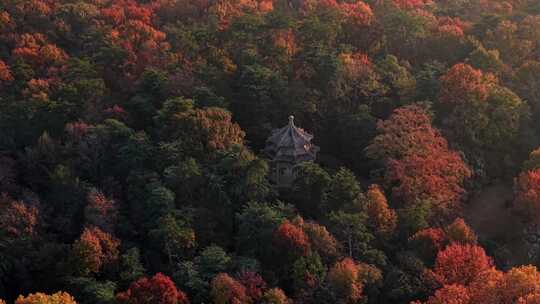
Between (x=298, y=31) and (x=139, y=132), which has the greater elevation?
(x=298, y=31)

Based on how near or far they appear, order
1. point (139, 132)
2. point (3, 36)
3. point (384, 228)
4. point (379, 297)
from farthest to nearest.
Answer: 1. point (3, 36)
2. point (139, 132)
3. point (384, 228)
4. point (379, 297)

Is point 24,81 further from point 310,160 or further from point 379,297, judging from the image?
point 379,297

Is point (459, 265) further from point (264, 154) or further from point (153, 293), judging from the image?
point (153, 293)

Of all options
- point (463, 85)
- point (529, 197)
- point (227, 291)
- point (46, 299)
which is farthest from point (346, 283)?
point (463, 85)

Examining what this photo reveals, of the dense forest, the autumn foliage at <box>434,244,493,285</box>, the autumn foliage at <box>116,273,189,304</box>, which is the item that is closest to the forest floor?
the dense forest

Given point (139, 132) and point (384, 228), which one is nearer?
point (384, 228)

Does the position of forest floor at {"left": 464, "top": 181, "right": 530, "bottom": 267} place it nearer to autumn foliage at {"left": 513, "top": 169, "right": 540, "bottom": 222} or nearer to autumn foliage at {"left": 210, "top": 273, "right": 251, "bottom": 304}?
autumn foliage at {"left": 513, "top": 169, "right": 540, "bottom": 222}

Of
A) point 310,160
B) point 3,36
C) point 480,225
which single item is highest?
point 3,36

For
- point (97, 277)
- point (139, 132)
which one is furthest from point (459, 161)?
point (97, 277)
